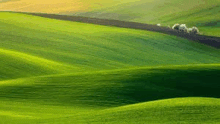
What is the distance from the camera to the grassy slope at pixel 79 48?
2206cm

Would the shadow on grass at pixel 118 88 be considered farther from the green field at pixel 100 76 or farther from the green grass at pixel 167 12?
the green grass at pixel 167 12

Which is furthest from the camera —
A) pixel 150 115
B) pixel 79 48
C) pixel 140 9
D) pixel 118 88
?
pixel 140 9

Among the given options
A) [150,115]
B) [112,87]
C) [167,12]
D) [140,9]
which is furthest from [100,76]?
[140,9]

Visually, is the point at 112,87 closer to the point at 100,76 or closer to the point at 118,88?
the point at 118,88

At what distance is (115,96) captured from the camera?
1675 cm

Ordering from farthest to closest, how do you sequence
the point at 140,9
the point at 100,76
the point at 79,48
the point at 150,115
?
the point at 140,9 → the point at 79,48 → the point at 100,76 → the point at 150,115

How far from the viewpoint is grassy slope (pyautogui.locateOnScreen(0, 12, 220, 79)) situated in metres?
22.1

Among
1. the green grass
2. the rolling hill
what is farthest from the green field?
the rolling hill

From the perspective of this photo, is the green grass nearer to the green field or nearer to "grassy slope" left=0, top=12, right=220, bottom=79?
"grassy slope" left=0, top=12, right=220, bottom=79

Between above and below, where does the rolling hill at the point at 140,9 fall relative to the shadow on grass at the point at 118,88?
above

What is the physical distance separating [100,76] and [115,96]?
8.47 ft

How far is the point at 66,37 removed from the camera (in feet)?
101

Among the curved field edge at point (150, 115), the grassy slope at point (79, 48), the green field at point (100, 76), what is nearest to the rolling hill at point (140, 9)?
the grassy slope at point (79, 48)

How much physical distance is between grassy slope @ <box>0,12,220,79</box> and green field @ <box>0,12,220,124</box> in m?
0.05
